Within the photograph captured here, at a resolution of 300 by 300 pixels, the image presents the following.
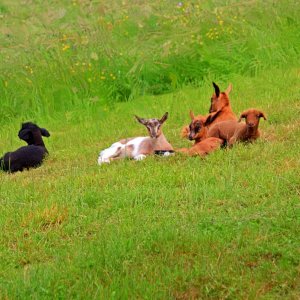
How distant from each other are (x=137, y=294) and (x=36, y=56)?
1259 cm

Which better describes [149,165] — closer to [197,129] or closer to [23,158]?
[197,129]

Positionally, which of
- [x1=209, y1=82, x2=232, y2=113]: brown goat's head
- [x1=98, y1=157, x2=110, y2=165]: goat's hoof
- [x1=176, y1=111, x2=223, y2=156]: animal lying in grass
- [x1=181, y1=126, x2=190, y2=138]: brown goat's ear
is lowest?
[x1=181, y1=126, x2=190, y2=138]: brown goat's ear

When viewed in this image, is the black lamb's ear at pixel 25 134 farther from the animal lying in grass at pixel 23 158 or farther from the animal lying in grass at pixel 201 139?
the animal lying in grass at pixel 201 139

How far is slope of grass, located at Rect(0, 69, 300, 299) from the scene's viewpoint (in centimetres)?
595

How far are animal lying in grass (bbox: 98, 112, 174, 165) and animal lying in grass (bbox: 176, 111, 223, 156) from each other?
0.80 feet

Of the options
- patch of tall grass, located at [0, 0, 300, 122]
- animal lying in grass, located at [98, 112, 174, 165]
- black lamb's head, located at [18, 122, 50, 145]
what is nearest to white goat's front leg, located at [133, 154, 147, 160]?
animal lying in grass, located at [98, 112, 174, 165]

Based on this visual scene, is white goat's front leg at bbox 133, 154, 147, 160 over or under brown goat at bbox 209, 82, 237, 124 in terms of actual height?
under

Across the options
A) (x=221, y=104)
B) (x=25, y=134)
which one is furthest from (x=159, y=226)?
(x=25, y=134)

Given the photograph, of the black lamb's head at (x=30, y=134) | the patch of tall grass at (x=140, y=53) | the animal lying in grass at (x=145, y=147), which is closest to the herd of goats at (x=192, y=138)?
the animal lying in grass at (x=145, y=147)

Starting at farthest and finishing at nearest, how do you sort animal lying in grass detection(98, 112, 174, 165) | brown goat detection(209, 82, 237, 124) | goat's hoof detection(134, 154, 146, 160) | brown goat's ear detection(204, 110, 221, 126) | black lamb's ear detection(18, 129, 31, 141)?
black lamb's ear detection(18, 129, 31, 141) → brown goat detection(209, 82, 237, 124) → brown goat's ear detection(204, 110, 221, 126) → animal lying in grass detection(98, 112, 174, 165) → goat's hoof detection(134, 154, 146, 160)

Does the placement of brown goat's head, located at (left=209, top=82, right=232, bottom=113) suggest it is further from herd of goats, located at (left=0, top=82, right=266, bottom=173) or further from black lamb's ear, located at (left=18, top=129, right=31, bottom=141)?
black lamb's ear, located at (left=18, top=129, right=31, bottom=141)

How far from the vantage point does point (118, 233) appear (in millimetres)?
6961

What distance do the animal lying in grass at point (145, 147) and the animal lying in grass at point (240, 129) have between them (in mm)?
637

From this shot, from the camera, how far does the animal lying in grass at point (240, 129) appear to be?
10.3 m
